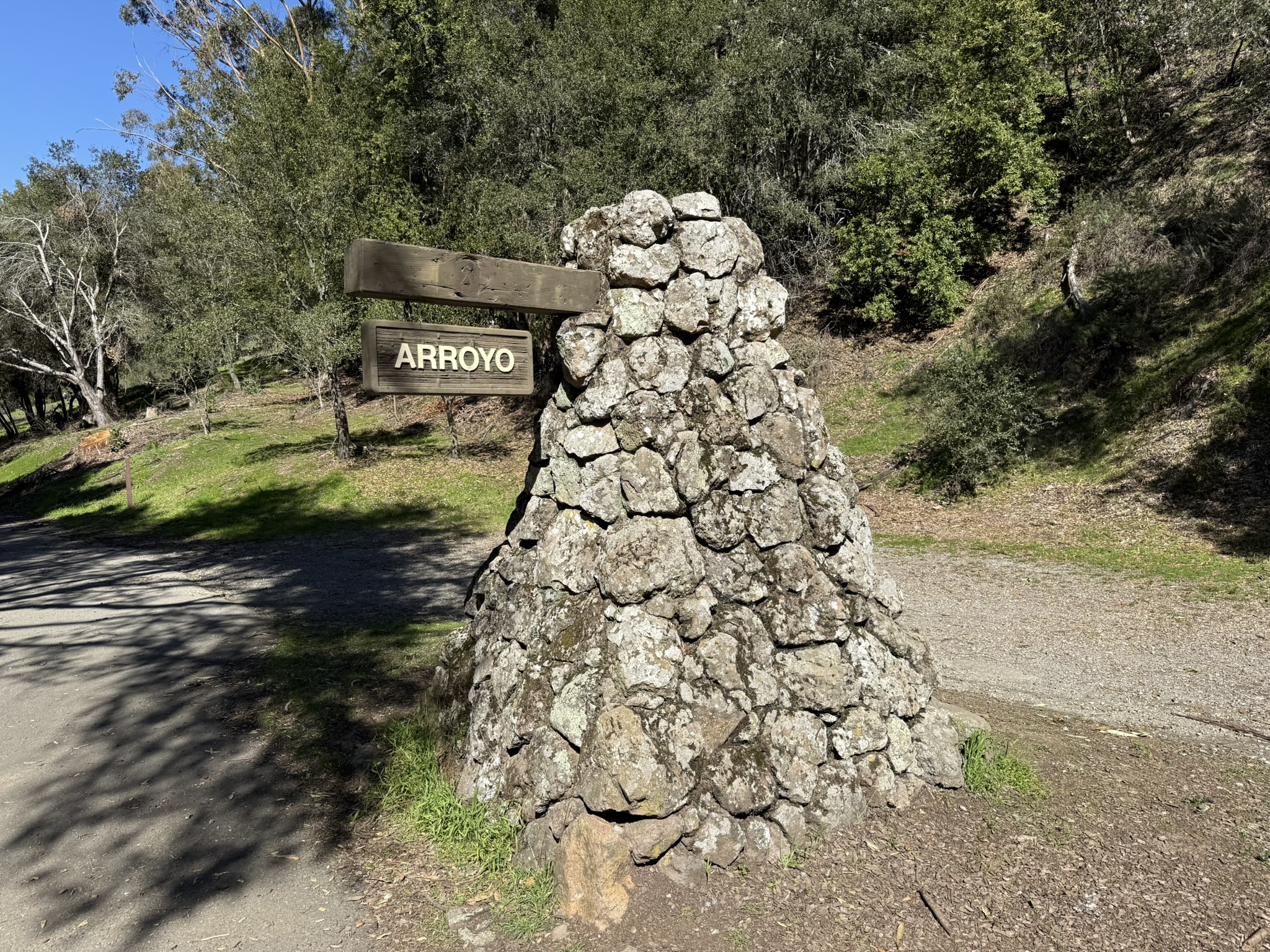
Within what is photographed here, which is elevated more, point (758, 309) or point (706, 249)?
point (706, 249)

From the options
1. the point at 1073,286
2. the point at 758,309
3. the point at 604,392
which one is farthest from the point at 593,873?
the point at 1073,286

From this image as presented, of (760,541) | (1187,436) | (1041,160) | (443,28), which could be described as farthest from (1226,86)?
(760,541)

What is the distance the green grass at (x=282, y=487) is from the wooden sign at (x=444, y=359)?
34.4 feet

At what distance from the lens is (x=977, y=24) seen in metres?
18.8

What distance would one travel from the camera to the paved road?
11.8ft

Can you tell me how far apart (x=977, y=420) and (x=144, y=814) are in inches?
509

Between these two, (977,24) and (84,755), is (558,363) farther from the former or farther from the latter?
(977,24)

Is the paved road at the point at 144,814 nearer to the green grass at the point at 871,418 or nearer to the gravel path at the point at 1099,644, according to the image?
the gravel path at the point at 1099,644

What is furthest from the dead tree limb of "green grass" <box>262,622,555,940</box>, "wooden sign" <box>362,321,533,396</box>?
"wooden sign" <box>362,321,533,396</box>

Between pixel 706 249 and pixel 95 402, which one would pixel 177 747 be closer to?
pixel 706 249

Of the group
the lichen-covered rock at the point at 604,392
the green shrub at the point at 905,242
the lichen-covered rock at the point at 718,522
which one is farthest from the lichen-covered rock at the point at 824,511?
the green shrub at the point at 905,242

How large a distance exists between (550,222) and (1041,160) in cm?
1196

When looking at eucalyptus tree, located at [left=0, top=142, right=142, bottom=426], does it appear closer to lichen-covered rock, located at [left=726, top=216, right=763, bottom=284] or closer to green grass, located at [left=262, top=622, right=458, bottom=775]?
green grass, located at [left=262, top=622, right=458, bottom=775]

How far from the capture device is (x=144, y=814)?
4.46m
